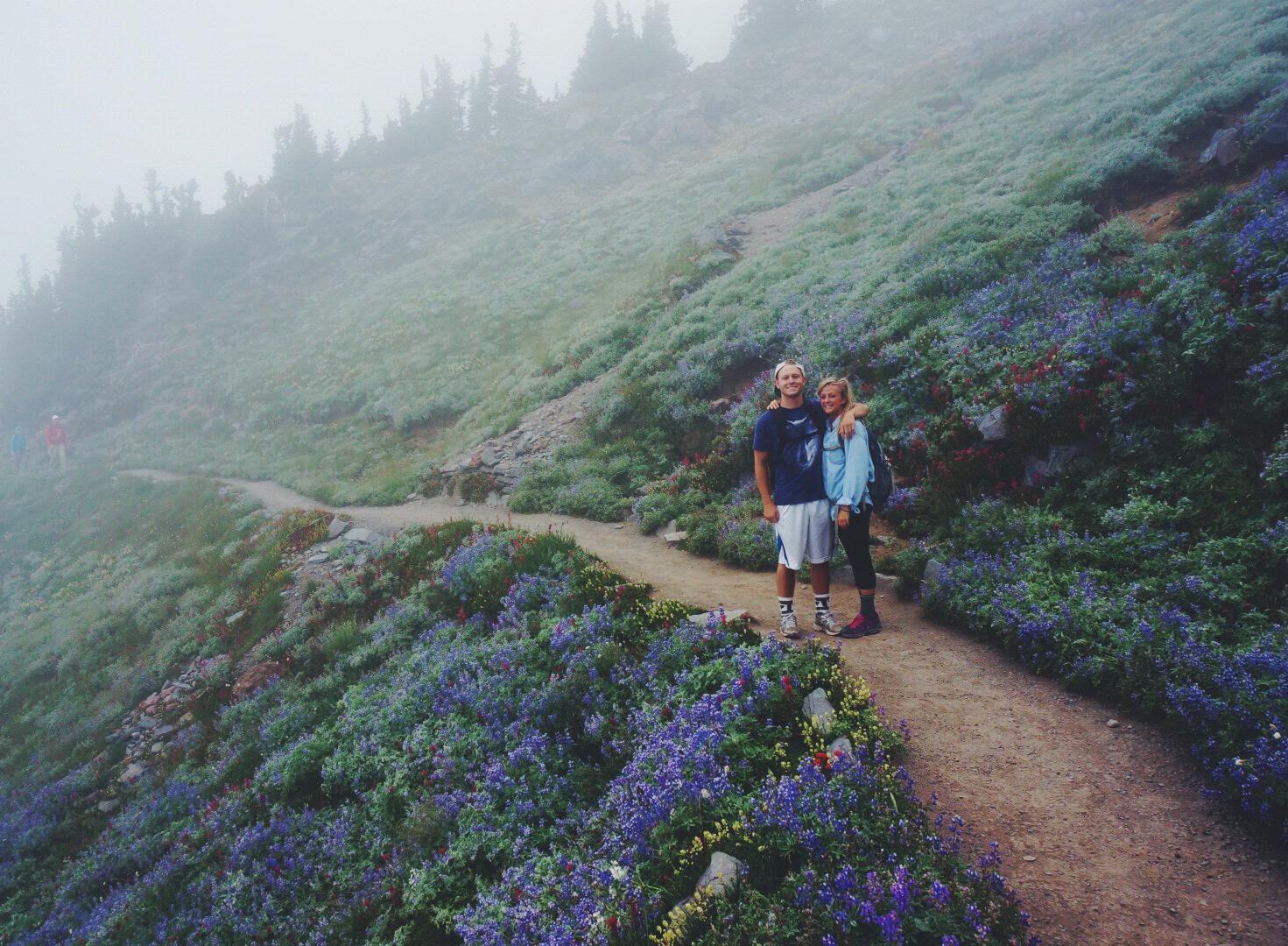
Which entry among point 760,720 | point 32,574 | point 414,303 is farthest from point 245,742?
point 414,303

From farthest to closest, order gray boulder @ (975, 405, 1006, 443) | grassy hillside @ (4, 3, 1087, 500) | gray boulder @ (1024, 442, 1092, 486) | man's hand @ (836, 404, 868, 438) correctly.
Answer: grassy hillside @ (4, 3, 1087, 500) → gray boulder @ (975, 405, 1006, 443) → gray boulder @ (1024, 442, 1092, 486) → man's hand @ (836, 404, 868, 438)

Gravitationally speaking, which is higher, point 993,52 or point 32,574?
point 993,52

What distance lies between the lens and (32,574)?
24.6 meters

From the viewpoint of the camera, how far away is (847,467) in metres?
6.19

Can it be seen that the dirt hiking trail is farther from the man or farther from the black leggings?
the man

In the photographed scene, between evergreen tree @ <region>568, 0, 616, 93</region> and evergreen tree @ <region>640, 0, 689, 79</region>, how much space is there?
13.6ft

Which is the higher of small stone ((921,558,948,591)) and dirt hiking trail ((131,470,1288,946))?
small stone ((921,558,948,591))

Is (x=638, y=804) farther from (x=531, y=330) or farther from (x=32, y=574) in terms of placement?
(x=32, y=574)

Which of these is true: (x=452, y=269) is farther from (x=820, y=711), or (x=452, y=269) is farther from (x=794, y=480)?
(x=820, y=711)

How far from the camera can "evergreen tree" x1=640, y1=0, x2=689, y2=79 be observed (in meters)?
75.0

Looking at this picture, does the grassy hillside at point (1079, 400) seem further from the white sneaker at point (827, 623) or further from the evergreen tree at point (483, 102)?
the evergreen tree at point (483, 102)

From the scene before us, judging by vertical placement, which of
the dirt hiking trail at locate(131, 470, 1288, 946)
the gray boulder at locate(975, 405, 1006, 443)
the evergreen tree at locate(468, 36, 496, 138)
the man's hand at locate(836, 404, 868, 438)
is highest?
the evergreen tree at locate(468, 36, 496, 138)

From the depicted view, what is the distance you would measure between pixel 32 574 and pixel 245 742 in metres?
24.7

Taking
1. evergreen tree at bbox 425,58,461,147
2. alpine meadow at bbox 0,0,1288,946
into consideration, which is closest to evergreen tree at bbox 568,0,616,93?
evergreen tree at bbox 425,58,461,147
